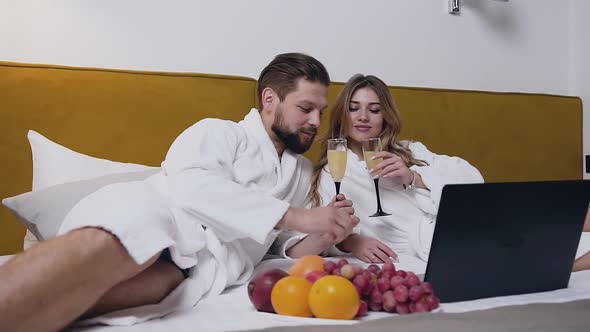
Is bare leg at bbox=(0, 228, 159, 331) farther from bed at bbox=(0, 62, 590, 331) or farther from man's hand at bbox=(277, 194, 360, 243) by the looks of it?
man's hand at bbox=(277, 194, 360, 243)

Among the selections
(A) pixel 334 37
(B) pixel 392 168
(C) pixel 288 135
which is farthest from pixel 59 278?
(A) pixel 334 37

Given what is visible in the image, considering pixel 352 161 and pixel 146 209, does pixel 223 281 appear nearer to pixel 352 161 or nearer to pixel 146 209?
pixel 146 209

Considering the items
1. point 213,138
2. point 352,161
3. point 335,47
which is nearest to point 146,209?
point 213,138

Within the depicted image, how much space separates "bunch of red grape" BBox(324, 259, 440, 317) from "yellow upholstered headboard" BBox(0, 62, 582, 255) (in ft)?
3.75

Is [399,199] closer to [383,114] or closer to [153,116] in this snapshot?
[383,114]

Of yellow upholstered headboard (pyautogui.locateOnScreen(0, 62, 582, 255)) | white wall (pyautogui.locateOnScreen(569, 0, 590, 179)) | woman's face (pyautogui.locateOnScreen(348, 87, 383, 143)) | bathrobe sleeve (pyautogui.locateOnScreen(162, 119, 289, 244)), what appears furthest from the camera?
white wall (pyautogui.locateOnScreen(569, 0, 590, 179))

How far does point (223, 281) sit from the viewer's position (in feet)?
4.68

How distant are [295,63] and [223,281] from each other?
807mm

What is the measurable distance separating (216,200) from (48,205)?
53cm

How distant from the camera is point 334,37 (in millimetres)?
2746

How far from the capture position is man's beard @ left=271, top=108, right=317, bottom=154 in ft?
6.25

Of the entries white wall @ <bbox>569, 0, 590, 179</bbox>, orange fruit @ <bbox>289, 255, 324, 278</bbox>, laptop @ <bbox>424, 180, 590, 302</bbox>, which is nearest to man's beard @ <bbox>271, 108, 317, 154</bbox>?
orange fruit @ <bbox>289, 255, 324, 278</bbox>

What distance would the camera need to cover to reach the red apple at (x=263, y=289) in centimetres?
122

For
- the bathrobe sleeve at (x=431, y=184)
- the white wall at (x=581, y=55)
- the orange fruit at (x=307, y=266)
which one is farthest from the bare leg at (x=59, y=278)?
the white wall at (x=581, y=55)
